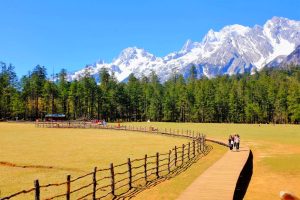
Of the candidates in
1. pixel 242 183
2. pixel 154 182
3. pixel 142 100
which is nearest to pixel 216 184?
pixel 154 182

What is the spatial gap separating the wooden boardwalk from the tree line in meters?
126

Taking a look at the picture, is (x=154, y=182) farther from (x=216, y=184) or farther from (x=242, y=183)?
(x=242, y=183)

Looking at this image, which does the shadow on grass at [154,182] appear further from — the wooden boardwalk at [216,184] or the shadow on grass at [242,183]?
the shadow on grass at [242,183]

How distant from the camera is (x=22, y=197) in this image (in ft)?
69.8

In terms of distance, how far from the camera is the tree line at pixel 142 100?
153 m

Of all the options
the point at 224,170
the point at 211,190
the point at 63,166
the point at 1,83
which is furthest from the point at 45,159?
the point at 1,83

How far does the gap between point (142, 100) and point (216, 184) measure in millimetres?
150182

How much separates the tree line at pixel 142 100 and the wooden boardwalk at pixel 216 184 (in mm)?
126088

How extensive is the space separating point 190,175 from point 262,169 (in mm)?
7553

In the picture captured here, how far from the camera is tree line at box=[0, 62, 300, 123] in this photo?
A: 15338cm

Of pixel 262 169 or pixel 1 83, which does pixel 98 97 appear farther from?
pixel 262 169

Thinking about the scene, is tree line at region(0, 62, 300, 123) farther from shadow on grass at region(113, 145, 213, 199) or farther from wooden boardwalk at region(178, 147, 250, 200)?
wooden boardwalk at region(178, 147, 250, 200)

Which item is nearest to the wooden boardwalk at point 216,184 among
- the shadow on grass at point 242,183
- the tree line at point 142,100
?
the shadow on grass at point 242,183

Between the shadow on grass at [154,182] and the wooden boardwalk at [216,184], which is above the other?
the wooden boardwalk at [216,184]
